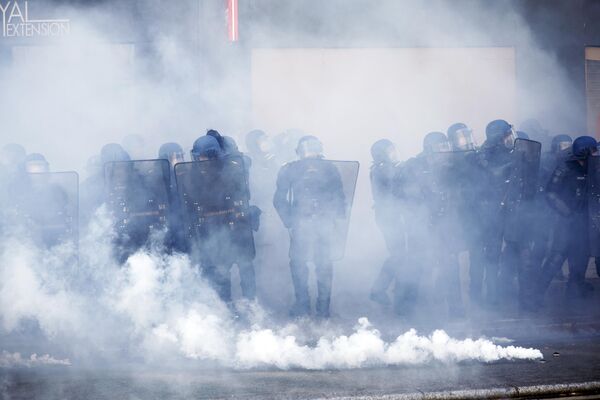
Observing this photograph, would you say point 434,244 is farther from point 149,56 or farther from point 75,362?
point 149,56

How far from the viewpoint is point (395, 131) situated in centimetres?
830

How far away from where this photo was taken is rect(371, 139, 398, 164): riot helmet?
19.6 ft

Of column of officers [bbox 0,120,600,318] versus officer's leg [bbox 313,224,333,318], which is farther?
officer's leg [bbox 313,224,333,318]

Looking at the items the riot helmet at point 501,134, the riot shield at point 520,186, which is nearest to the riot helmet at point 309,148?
the riot helmet at point 501,134

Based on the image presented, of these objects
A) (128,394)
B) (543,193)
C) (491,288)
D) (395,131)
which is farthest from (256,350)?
(395,131)

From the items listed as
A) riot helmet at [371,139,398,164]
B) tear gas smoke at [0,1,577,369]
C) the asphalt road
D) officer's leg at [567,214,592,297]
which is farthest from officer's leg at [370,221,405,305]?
the asphalt road

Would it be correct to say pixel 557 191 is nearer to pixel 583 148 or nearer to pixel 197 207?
pixel 583 148

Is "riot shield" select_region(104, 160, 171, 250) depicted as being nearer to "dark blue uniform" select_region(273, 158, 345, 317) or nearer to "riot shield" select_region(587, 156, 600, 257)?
"dark blue uniform" select_region(273, 158, 345, 317)

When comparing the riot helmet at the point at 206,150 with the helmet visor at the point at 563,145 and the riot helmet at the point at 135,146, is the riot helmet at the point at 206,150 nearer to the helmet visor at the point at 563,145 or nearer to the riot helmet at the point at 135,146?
the riot helmet at the point at 135,146

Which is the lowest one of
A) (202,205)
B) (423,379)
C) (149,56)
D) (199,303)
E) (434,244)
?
(423,379)

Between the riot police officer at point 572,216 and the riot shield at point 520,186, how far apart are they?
0.88 ft

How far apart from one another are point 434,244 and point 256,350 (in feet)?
6.53

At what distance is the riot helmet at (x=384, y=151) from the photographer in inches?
235

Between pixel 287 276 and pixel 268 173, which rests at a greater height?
pixel 268 173
